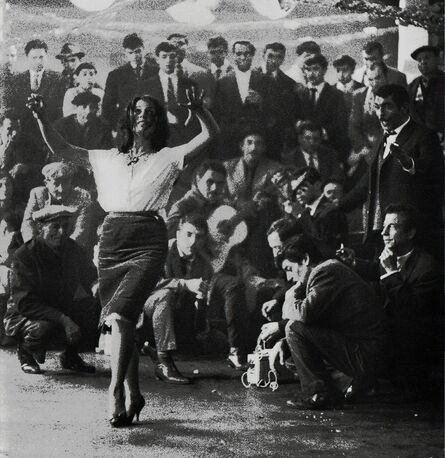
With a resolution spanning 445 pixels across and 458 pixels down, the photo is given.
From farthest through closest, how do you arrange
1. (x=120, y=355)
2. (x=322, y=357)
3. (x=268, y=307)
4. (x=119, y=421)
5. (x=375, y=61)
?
1. (x=375, y=61)
2. (x=268, y=307)
3. (x=322, y=357)
4. (x=120, y=355)
5. (x=119, y=421)

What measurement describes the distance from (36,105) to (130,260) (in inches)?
49.8

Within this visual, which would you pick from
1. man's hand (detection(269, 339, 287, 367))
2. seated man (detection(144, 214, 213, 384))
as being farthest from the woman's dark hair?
man's hand (detection(269, 339, 287, 367))

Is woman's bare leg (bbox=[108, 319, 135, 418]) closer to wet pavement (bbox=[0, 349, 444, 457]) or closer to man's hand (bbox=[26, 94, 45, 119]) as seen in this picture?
wet pavement (bbox=[0, 349, 444, 457])

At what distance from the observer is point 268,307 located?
20.5 ft

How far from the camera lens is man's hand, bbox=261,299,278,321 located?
6234 mm

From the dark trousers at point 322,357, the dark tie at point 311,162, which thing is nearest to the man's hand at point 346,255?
the dark trousers at point 322,357

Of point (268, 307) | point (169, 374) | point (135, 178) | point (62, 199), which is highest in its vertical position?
point (135, 178)

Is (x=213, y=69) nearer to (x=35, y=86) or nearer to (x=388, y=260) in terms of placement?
(x=35, y=86)

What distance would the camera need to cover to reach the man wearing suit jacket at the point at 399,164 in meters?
6.37

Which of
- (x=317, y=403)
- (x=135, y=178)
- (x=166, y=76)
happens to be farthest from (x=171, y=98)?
(x=317, y=403)

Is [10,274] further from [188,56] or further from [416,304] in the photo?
[416,304]

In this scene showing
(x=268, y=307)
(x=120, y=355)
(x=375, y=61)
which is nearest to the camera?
(x=120, y=355)

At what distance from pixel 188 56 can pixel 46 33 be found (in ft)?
3.27

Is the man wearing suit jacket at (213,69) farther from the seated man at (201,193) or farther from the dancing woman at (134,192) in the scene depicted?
the seated man at (201,193)
